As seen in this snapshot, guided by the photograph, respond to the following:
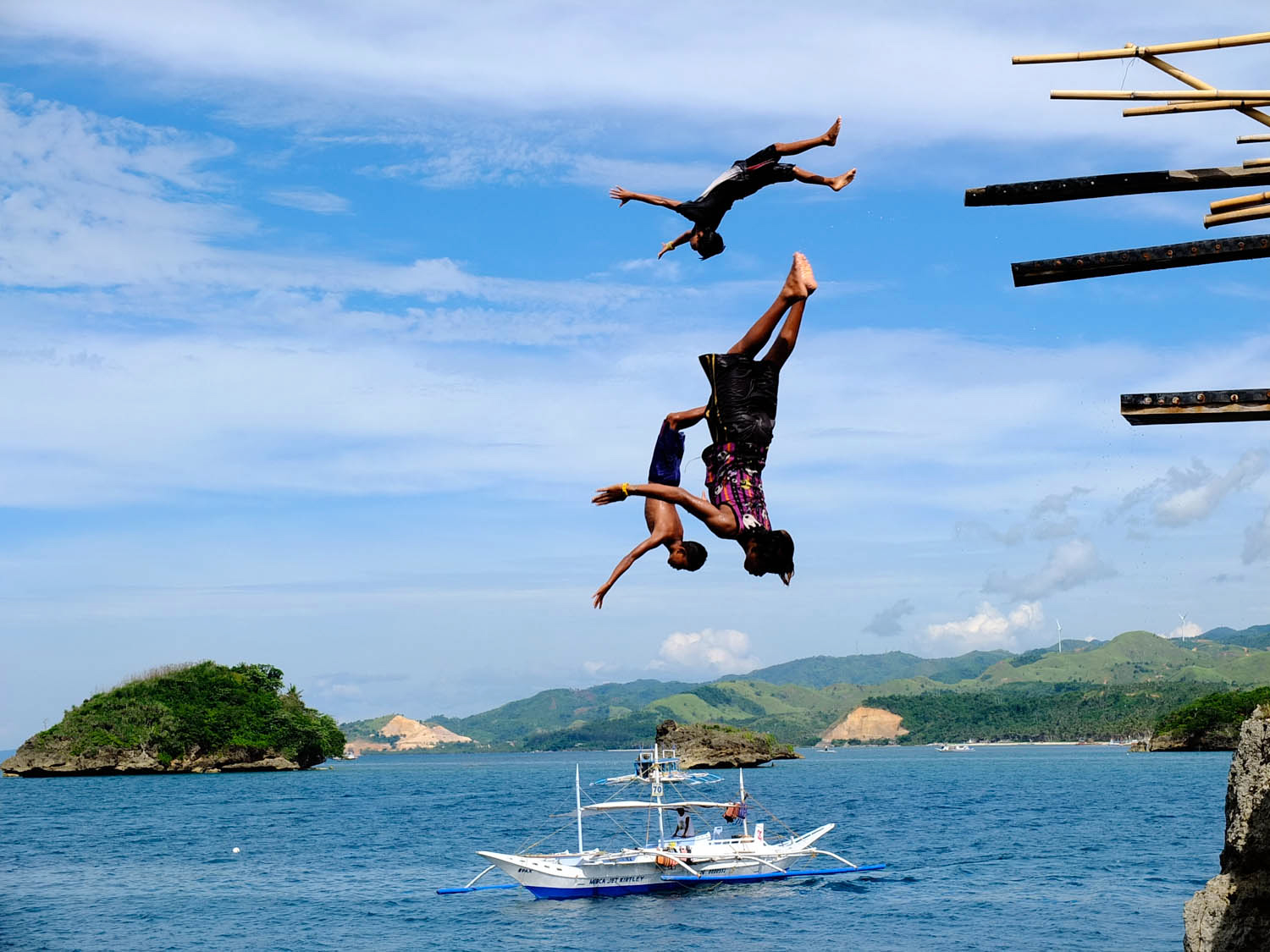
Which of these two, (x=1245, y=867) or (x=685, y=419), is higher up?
(x=685, y=419)

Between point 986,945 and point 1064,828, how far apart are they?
5428 centimetres

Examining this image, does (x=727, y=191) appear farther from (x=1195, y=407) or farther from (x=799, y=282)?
(x=1195, y=407)

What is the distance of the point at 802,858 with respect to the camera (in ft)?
249

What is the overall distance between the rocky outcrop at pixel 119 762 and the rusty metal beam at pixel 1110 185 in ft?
572

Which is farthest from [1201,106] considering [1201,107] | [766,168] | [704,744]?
[704,744]

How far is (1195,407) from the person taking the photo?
9719 millimetres

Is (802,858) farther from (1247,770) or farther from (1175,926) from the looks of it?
(1247,770)

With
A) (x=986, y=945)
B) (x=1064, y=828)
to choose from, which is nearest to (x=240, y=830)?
(x=1064, y=828)

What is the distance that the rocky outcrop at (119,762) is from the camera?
16662 centimetres

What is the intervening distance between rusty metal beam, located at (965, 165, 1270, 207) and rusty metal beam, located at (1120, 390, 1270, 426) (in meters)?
1.50

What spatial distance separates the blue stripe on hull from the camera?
204 feet

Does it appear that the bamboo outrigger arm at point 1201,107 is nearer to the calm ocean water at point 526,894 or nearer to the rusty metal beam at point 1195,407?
the rusty metal beam at point 1195,407

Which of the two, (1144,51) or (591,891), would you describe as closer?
(1144,51)

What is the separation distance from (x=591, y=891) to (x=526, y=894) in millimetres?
6393
